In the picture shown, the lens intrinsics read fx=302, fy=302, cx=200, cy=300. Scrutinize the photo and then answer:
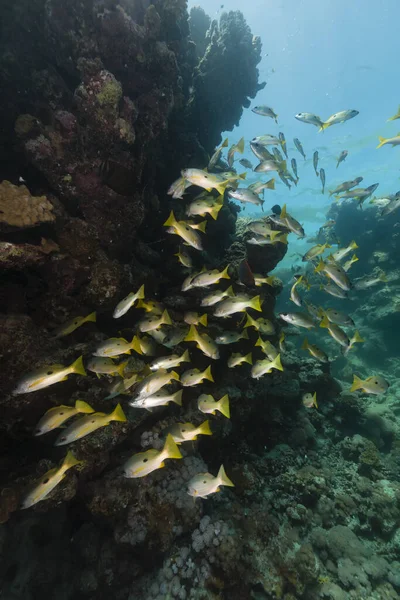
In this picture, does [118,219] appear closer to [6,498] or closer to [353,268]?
[6,498]

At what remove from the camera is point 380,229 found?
706 inches

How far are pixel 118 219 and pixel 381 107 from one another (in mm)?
49448

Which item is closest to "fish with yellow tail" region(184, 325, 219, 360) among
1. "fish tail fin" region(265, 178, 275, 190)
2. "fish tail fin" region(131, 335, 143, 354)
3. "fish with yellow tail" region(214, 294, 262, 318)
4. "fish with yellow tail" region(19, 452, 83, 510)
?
"fish with yellow tail" region(214, 294, 262, 318)

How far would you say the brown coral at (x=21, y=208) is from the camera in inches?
191

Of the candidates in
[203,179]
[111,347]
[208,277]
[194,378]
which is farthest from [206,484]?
[203,179]

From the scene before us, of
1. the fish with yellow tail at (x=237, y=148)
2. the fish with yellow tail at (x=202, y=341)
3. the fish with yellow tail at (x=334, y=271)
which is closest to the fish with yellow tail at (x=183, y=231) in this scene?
the fish with yellow tail at (x=202, y=341)

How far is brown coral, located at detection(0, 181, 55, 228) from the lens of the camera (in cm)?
485

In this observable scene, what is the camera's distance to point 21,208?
5016 mm

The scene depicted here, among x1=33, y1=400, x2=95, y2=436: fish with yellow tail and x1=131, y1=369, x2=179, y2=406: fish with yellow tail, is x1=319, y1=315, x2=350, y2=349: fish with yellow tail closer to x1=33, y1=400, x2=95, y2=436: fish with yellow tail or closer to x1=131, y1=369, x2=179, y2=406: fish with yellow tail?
x1=131, y1=369, x2=179, y2=406: fish with yellow tail

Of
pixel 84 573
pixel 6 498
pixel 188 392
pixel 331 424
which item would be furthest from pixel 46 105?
pixel 331 424

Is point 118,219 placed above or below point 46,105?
below

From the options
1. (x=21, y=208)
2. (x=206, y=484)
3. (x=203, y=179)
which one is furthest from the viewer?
(x=203, y=179)

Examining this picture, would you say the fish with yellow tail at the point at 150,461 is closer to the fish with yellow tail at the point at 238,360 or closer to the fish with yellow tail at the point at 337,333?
the fish with yellow tail at the point at 238,360

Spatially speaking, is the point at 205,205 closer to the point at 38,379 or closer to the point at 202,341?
the point at 202,341
